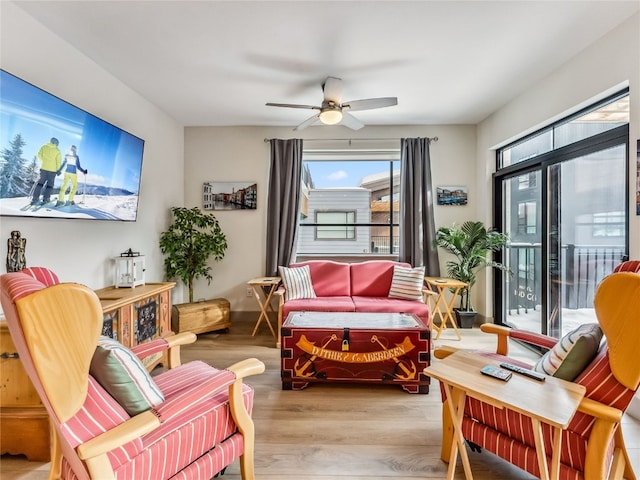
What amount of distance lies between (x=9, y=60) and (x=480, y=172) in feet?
15.7

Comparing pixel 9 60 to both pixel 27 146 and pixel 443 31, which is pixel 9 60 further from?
pixel 443 31

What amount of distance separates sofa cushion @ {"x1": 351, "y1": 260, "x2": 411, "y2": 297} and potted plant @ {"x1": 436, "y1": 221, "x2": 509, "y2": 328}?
25.9 inches

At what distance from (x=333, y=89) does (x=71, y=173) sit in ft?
7.45

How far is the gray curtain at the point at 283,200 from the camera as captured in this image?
4109 millimetres

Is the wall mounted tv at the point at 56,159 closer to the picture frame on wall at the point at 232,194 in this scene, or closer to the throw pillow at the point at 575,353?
the picture frame on wall at the point at 232,194

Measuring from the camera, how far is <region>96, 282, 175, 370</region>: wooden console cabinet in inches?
84.9

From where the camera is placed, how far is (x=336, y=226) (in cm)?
444

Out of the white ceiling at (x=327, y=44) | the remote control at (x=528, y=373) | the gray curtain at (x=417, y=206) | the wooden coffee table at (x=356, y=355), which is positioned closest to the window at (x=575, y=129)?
the white ceiling at (x=327, y=44)

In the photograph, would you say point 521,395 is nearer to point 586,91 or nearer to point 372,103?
point 372,103

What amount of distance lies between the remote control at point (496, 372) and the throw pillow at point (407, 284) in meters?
2.08

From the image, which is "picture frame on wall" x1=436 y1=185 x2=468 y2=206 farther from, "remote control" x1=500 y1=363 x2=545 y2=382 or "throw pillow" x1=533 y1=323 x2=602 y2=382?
"remote control" x1=500 y1=363 x2=545 y2=382

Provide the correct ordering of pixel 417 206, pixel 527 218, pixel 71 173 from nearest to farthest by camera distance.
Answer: pixel 71 173 < pixel 527 218 < pixel 417 206

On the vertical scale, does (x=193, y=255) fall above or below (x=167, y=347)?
above

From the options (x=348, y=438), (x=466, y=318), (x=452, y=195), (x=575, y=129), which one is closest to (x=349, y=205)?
(x=452, y=195)
